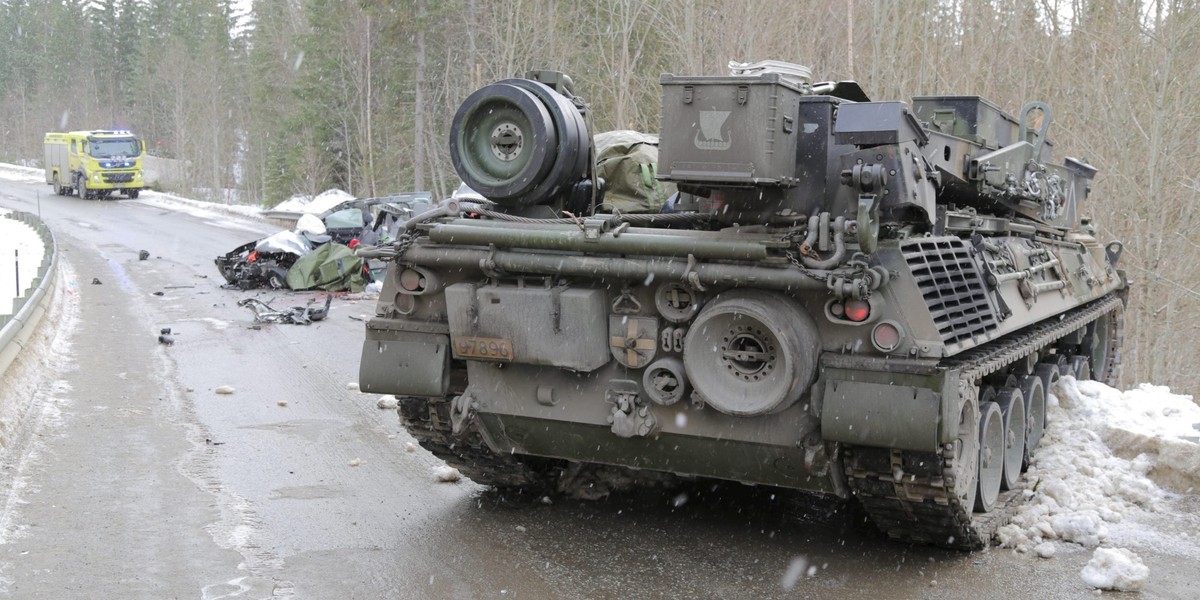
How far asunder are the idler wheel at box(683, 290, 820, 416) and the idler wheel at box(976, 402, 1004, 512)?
1.54 m

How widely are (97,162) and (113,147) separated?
0.82 m

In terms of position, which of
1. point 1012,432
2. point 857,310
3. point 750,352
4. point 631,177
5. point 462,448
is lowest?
point 462,448

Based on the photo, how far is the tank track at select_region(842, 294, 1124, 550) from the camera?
528cm

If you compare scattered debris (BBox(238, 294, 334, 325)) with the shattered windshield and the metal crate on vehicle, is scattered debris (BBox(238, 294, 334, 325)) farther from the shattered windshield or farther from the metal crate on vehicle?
the shattered windshield

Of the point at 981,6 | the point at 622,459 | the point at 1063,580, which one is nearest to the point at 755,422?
the point at 622,459

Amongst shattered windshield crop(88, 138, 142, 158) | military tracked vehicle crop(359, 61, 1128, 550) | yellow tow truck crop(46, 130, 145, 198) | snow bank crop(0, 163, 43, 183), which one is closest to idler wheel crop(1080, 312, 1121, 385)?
military tracked vehicle crop(359, 61, 1128, 550)

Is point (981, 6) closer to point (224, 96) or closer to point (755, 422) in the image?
point (755, 422)

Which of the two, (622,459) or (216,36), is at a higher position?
(216,36)

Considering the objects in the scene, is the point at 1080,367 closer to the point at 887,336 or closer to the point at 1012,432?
the point at 1012,432

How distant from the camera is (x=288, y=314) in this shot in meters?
13.8

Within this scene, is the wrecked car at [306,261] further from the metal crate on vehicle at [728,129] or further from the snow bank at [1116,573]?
the snow bank at [1116,573]

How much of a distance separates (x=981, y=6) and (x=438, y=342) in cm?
1750

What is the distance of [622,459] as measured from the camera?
5984 millimetres

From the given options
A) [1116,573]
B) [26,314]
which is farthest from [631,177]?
[26,314]
